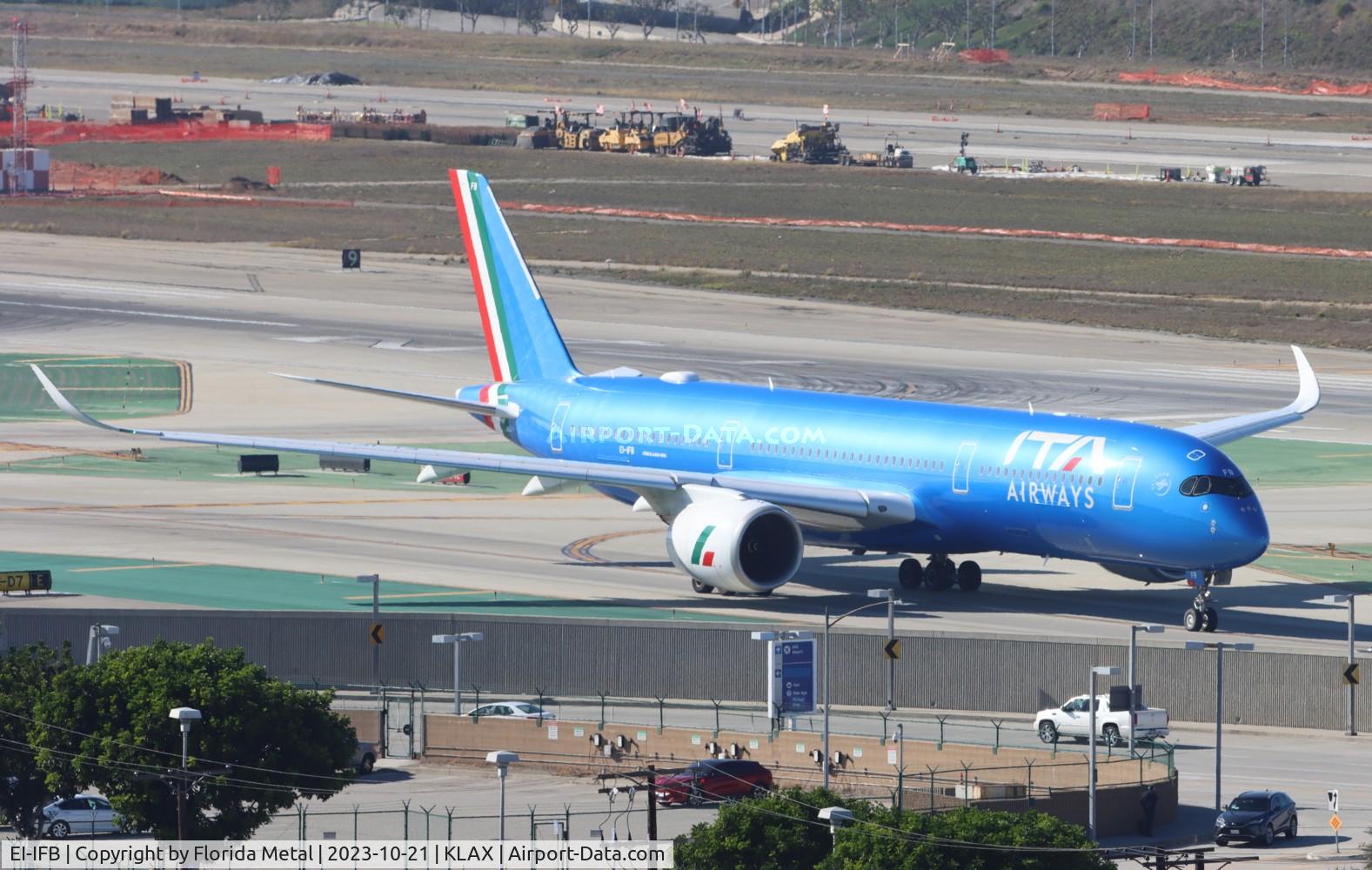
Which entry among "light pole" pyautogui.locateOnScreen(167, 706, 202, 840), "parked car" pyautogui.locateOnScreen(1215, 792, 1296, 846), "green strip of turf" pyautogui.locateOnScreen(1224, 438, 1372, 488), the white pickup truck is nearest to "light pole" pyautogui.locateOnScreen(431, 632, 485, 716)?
"light pole" pyautogui.locateOnScreen(167, 706, 202, 840)

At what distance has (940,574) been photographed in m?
68.8

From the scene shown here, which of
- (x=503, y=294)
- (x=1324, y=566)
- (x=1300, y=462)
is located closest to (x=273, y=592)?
(x=503, y=294)

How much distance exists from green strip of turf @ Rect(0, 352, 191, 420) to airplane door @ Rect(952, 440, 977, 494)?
165 feet

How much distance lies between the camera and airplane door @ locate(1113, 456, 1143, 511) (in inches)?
2392

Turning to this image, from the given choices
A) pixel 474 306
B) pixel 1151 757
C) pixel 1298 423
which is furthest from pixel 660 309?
pixel 1151 757

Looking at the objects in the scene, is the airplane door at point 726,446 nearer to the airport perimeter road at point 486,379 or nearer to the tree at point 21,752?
the airport perimeter road at point 486,379

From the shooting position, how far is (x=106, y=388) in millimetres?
110438

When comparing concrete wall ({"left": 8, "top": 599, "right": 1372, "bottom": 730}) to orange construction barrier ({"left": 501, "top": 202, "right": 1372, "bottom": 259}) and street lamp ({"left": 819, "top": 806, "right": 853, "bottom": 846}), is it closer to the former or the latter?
street lamp ({"left": 819, "top": 806, "right": 853, "bottom": 846})

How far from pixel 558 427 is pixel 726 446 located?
22.8ft

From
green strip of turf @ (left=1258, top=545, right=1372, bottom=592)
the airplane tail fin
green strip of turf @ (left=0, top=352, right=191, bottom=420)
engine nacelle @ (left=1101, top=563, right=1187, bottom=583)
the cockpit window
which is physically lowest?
green strip of turf @ (left=1258, top=545, right=1372, bottom=592)

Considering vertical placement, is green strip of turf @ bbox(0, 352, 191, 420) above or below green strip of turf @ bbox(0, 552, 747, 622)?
above

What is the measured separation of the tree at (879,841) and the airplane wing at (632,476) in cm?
2317

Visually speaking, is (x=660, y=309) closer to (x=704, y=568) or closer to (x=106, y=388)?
(x=106, y=388)

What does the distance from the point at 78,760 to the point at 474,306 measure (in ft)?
296
